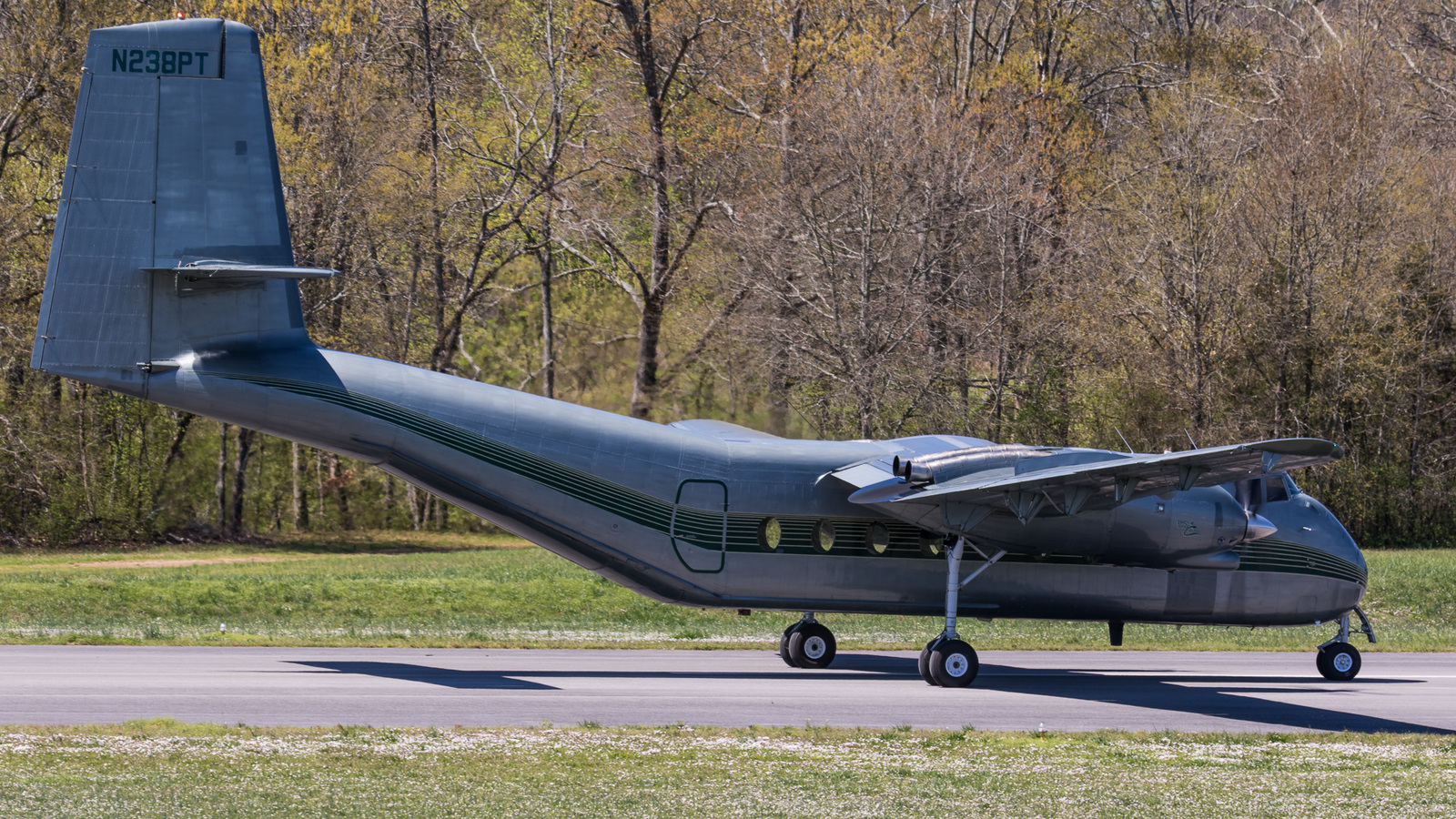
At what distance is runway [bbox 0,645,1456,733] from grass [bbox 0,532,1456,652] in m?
2.21

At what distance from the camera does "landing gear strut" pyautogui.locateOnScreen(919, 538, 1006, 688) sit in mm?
19172

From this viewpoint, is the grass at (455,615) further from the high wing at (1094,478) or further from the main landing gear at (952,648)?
the high wing at (1094,478)

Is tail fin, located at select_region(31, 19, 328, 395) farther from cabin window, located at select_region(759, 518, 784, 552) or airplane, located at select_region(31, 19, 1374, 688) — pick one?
cabin window, located at select_region(759, 518, 784, 552)

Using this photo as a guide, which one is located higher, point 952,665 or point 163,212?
point 163,212

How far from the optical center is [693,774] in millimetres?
12656

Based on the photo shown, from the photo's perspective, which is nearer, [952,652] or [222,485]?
[952,652]

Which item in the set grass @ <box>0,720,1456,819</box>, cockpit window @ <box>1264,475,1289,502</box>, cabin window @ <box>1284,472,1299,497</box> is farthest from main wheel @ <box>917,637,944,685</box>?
cabin window @ <box>1284,472,1299,497</box>

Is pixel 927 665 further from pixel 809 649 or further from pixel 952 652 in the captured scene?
pixel 809 649

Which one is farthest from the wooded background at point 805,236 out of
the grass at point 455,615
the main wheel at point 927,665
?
the main wheel at point 927,665

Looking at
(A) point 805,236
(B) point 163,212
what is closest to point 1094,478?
A: (B) point 163,212

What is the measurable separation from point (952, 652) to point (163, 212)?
40.1ft

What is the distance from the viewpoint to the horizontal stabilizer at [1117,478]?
16158 millimetres

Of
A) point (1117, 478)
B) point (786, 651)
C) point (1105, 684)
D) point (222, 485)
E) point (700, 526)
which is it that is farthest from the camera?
point (222, 485)

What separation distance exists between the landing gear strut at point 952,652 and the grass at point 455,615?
583cm
